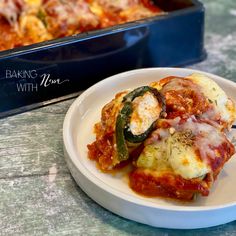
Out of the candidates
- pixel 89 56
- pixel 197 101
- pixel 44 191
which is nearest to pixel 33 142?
pixel 44 191

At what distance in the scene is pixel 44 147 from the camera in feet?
3.99

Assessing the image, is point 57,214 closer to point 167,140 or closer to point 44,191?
point 44,191

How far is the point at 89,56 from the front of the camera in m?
1.35

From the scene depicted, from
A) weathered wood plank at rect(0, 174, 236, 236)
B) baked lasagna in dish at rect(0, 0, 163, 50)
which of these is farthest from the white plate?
baked lasagna in dish at rect(0, 0, 163, 50)

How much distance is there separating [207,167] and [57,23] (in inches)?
30.5

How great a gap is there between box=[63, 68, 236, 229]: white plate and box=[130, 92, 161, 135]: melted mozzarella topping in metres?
0.12

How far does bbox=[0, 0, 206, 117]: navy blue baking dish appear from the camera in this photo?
4.20 feet

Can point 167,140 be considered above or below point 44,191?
above

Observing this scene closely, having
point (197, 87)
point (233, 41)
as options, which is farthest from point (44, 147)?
point (233, 41)

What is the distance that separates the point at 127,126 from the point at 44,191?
0.80 feet

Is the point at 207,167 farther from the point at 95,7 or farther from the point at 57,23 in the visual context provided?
the point at 95,7

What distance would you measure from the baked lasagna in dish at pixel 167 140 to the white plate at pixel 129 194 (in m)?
0.03

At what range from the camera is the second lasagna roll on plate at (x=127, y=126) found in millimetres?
1021

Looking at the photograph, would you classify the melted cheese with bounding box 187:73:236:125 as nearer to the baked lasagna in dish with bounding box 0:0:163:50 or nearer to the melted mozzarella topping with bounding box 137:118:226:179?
the melted mozzarella topping with bounding box 137:118:226:179
